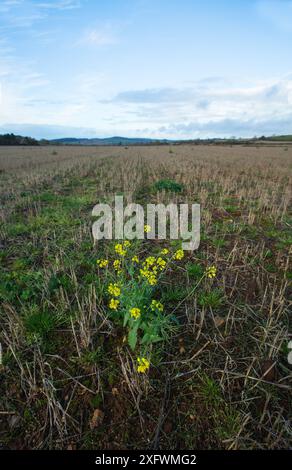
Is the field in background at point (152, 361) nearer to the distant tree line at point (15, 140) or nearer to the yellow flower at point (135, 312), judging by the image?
the yellow flower at point (135, 312)

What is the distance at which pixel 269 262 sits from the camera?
4133 mm

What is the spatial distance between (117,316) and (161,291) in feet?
2.48

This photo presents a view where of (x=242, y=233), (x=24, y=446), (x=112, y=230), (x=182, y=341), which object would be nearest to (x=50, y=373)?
(x=24, y=446)

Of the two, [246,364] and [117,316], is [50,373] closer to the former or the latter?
[117,316]

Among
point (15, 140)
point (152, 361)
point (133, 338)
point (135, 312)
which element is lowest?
point (152, 361)
